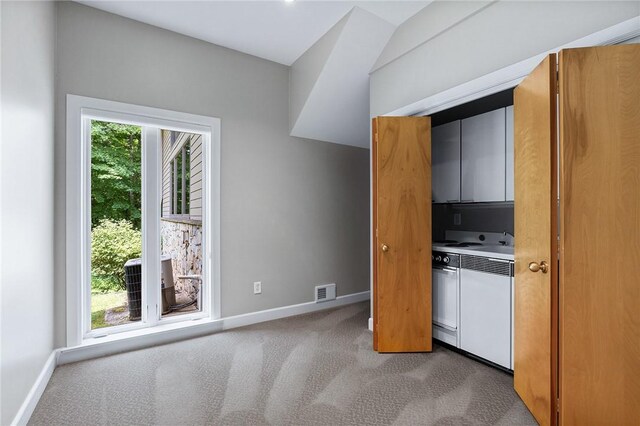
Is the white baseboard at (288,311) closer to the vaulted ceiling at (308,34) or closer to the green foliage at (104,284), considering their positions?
the green foliage at (104,284)

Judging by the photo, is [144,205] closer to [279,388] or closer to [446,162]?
[279,388]

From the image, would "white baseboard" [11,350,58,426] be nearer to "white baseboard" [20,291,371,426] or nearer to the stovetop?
"white baseboard" [20,291,371,426]

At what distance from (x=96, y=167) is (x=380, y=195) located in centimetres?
254

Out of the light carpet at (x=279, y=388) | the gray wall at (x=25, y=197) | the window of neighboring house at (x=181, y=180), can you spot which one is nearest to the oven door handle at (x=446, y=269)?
the light carpet at (x=279, y=388)

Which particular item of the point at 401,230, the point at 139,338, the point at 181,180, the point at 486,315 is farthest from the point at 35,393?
the point at 486,315

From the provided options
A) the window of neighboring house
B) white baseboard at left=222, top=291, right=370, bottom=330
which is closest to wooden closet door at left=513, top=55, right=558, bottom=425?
white baseboard at left=222, top=291, right=370, bottom=330

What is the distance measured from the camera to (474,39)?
2.39 metres

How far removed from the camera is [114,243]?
2975mm

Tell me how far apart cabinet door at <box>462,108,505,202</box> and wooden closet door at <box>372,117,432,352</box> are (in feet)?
2.59

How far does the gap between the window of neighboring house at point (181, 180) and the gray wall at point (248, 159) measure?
16.2 inches

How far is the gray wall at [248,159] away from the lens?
271 cm

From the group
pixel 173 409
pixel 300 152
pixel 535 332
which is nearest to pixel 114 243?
pixel 173 409

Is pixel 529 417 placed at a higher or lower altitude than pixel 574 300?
lower

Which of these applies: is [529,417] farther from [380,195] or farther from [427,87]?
[427,87]
